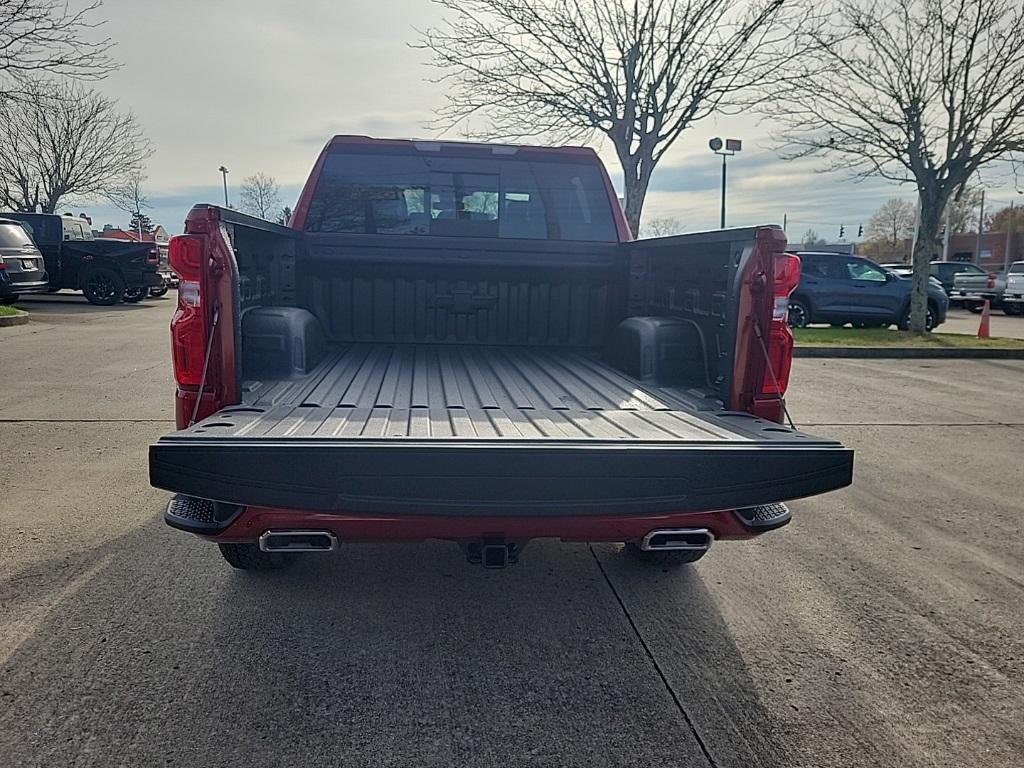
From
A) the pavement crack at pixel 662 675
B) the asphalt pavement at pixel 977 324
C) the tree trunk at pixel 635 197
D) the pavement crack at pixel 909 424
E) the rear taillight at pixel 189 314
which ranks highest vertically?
the tree trunk at pixel 635 197

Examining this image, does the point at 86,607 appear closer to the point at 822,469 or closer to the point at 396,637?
the point at 396,637

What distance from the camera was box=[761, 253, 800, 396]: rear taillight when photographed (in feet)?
9.70

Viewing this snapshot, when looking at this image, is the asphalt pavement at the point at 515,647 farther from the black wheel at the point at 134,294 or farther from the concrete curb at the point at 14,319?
the black wheel at the point at 134,294

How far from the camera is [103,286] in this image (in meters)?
19.0

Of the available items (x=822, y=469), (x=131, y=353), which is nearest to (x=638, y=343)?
(x=822, y=469)

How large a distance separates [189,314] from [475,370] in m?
1.60

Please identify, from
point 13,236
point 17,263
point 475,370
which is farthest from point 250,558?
point 13,236

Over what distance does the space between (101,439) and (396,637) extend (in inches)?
159

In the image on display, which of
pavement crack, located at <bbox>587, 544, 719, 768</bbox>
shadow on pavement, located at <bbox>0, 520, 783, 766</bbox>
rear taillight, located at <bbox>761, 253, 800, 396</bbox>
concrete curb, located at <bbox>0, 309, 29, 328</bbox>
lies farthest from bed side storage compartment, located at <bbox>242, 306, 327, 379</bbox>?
concrete curb, located at <bbox>0, 309, 29, 328</bbox>

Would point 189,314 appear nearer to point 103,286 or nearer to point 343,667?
point 343,667

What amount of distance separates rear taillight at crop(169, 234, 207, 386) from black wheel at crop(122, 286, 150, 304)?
18.5 m

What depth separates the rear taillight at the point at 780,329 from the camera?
9.70 ft

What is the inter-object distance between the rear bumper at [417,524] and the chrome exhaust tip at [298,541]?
2 cm

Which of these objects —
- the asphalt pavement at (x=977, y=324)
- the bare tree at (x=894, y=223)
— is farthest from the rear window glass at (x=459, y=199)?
the bare tree at (x=894, y=223)
